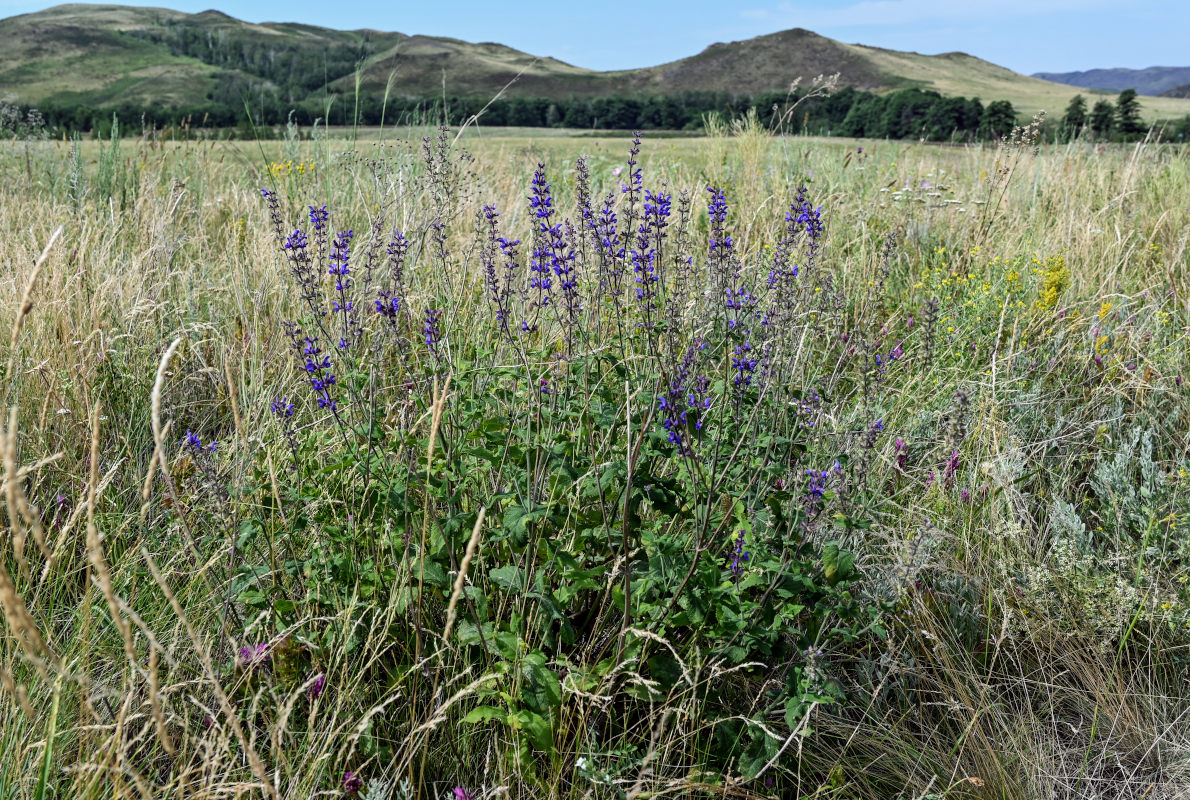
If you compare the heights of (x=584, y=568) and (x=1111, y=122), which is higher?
(x=1111, y=122)

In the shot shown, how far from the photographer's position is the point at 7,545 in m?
2.16

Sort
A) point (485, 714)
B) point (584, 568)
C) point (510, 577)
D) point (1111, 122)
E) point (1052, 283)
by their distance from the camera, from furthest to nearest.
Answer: point (1111, 122) → point (1052, 283) → point (584, 568) → point (510, 577) → point (485, 714)

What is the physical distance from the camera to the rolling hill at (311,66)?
242 ft

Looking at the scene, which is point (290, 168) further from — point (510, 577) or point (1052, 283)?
point (1052, 283)

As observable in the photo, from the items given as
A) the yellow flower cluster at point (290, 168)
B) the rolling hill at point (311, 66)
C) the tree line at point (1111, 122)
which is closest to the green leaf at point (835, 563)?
the yellow flower cluster at point (290, 168)

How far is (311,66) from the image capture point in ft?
241

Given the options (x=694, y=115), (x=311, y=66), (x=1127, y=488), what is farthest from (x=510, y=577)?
(x=311, y=66)

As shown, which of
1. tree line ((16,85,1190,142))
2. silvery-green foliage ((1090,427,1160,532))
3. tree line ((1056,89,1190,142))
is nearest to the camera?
silvery-green foliage ((1090,427,1160,532))

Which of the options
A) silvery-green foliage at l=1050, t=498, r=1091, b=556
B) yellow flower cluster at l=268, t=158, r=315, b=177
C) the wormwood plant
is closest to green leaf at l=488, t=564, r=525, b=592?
the wormwood plant

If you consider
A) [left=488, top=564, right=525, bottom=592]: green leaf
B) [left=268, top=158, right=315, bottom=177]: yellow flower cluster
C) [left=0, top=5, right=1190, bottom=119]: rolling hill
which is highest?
[left=0, top=5, right=1190, bottom=119]: rolling hill

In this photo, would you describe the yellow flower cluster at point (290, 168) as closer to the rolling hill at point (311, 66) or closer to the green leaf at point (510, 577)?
the green leaf at point (510, 577)

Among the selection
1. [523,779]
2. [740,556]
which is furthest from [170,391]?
[740,556]

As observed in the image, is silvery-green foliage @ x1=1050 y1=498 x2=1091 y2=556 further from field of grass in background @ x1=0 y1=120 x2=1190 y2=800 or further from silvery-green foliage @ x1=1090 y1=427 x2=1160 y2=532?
silvery-green foliage @ x1=1090 y1=427 x2=1160 y2=532

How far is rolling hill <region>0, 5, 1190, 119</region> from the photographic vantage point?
73812mm
